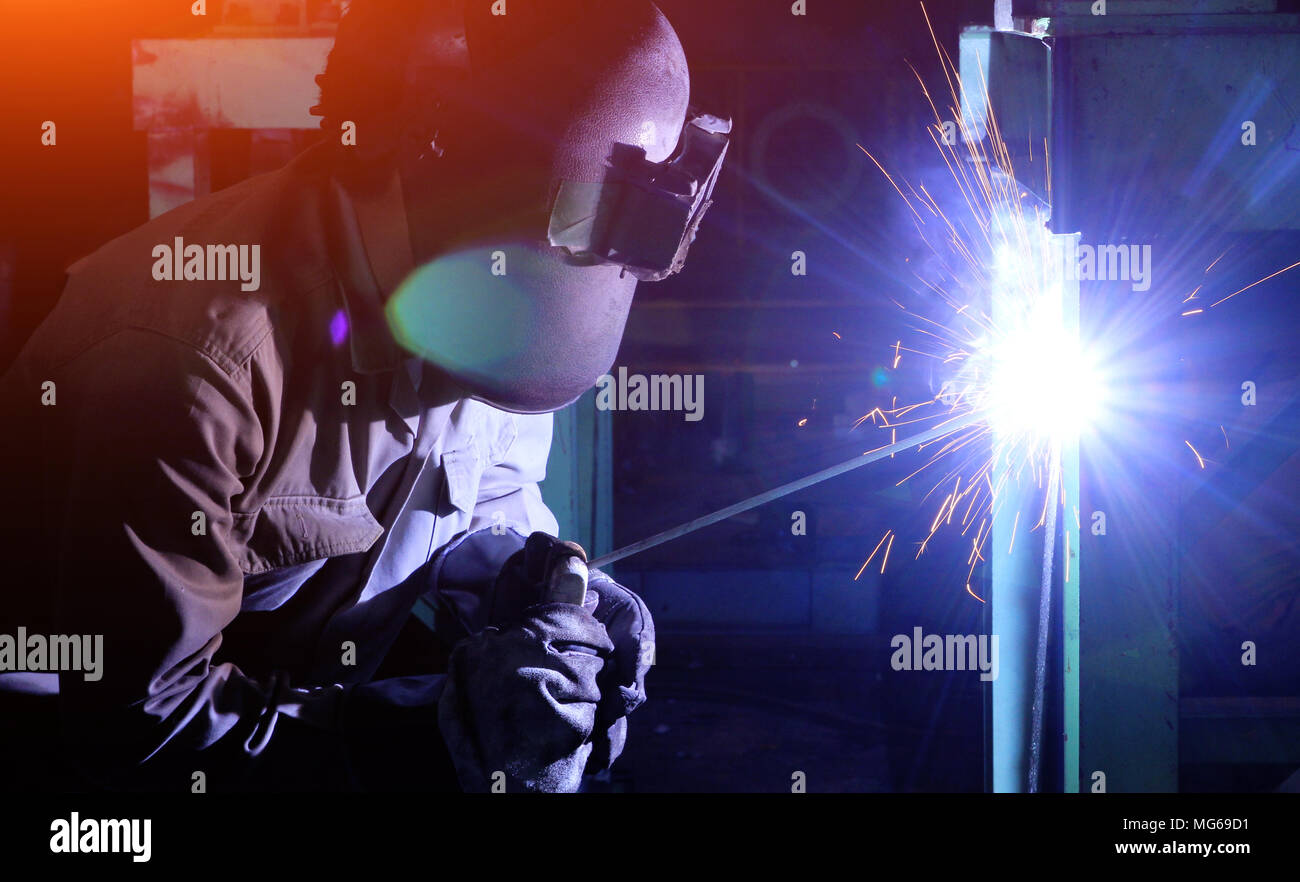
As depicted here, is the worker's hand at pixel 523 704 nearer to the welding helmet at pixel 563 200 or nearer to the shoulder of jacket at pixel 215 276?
the welding helmet at pixel 563 200

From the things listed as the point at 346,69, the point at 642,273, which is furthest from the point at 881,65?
the point at 346,69

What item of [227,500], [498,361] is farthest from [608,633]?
[227,500]

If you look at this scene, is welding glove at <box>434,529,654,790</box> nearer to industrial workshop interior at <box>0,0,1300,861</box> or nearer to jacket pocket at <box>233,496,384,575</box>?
industrial workshop interior at <box>0,0,1300,861</box>

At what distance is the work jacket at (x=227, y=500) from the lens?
109 centimetres

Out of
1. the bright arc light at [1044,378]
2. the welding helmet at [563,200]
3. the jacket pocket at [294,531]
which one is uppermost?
the welding helmet at [563,200]

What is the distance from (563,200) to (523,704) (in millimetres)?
→ 644

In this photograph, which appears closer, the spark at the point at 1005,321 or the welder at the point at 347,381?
→ the welder at the point at 347,381

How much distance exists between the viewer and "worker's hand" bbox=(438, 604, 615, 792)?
47.3 inches

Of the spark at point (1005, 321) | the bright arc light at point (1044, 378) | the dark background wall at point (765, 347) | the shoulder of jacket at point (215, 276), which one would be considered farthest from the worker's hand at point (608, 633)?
the dark background wall at point (765, 347)

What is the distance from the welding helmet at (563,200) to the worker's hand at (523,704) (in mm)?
324

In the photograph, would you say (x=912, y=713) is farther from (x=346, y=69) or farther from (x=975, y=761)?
(x=346, y=69)

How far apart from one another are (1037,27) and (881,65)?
649mm

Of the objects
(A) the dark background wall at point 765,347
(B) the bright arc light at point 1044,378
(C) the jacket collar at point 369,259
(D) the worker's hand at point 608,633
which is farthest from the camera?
(A) the dark background wall at point 765,347

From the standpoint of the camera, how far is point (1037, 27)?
4.68 feet
